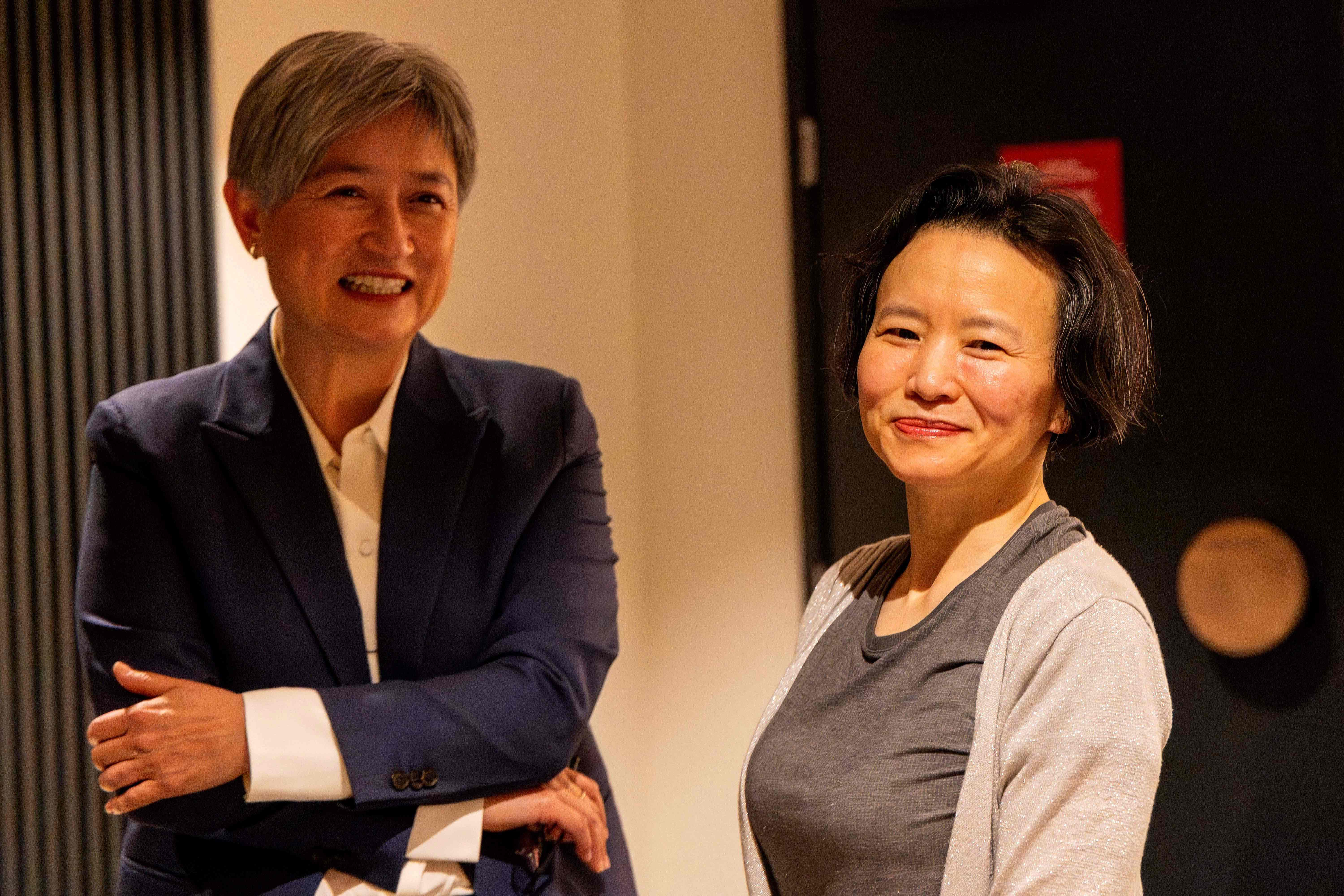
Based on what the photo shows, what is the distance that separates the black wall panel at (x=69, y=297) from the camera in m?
2.28

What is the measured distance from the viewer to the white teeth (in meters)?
1.74

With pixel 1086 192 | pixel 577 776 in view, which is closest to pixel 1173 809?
pixel 1086 192

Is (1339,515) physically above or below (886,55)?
below

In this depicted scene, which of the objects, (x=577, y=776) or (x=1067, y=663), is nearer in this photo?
(x=1067, y=663)

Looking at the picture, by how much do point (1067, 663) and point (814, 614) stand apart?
501 mm

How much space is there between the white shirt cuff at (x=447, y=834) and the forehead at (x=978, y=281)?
94 cm

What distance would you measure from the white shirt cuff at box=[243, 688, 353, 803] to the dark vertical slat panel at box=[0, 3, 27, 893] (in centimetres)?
93

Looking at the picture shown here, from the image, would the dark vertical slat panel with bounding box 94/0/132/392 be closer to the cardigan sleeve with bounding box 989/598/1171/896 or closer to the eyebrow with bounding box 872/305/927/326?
the eyebrow with bounding box 872/305/927/326

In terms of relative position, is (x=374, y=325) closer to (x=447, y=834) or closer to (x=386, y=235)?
(x=386, y=235)

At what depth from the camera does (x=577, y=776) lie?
1.84 m

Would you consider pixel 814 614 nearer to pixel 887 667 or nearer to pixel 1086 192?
pixel 887 667

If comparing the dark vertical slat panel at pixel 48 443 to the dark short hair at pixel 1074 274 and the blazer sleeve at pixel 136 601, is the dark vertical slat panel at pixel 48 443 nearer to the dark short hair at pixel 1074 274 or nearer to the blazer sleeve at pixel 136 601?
the blazer sleeve at pixel 136 601

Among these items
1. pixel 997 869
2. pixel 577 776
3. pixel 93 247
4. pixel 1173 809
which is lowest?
pixel 1173 809

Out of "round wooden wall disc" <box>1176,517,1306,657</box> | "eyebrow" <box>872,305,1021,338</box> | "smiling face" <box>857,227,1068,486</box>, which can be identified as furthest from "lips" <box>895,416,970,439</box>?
"round wooden wall disc" <box>1176,517,1306,657</box>
